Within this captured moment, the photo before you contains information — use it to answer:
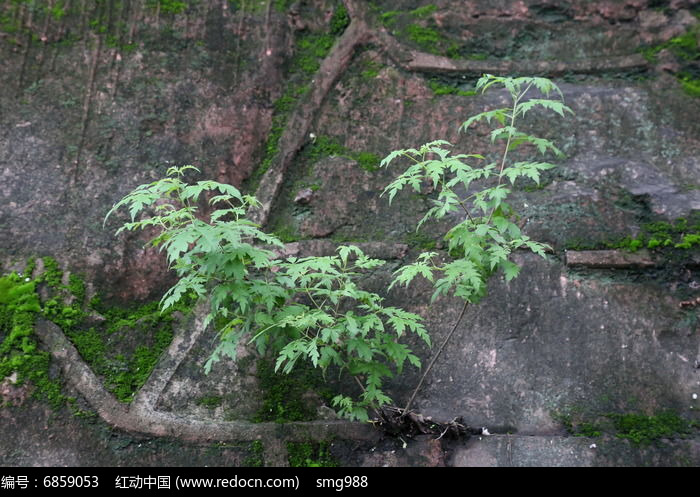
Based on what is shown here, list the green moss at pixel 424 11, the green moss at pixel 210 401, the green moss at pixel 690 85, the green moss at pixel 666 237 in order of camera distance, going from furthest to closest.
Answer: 1. the green moss at pixel 424 11
2. the green moss at pixel 690 85
3. the green moss at pixel 666 237
4. the green moss at pixel 210 401

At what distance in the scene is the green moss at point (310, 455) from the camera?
3.62 m

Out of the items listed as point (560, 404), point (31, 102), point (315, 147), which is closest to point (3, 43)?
point (31, 102)

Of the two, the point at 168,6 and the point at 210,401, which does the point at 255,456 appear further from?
the point at 168,6

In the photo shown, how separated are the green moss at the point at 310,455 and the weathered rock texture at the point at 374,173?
51 mm

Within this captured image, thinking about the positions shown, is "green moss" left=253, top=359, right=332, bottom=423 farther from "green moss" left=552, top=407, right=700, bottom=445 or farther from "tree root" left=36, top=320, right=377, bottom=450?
"green moss" left=552, top=407, right=700, bottom=445

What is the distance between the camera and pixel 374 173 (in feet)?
14.8

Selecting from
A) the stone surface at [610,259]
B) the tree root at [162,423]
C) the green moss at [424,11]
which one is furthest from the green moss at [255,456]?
the green moss at [424,11]

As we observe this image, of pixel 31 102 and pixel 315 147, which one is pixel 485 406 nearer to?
pixel 315 147

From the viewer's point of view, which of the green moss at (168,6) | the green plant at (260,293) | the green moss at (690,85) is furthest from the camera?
the green moss at (168,6)

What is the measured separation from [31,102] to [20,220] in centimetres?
84

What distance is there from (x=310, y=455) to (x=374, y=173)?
6.11ft

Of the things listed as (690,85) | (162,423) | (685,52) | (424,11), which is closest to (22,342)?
(162,423)

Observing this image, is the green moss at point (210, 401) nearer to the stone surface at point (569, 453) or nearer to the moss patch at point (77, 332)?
the moss patch at point (77, 332)

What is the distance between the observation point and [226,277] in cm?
311
